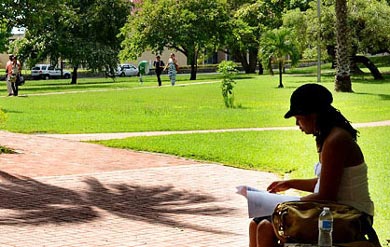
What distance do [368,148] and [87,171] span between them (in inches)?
196

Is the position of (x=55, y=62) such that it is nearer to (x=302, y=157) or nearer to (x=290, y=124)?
(x=290, y=124)

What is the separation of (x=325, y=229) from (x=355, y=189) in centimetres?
71

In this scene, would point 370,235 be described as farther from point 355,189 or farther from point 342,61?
point 342,61

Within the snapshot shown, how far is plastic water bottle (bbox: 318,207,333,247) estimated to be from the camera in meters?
4.36

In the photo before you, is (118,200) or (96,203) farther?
(118,200)

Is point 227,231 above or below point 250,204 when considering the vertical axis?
below

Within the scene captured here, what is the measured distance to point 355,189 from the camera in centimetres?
499

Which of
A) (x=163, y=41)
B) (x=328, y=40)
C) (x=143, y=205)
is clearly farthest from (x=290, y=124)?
(x=163, y=41)

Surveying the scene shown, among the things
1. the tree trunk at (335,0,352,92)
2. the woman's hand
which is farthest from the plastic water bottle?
the tree trunk at (335,0,352,92)

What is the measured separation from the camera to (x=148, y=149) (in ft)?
47.6

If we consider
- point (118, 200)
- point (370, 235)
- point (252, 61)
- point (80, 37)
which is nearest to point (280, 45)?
point (80, 37)

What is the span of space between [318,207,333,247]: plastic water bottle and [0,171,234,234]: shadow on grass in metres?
3.55

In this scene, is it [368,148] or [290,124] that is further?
[290,124]

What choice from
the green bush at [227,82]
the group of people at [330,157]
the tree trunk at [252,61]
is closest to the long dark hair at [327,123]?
the group of people at [330,157]
